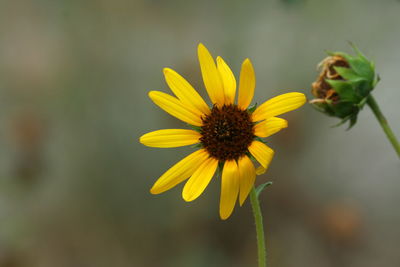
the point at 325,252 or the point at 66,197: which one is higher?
the point at 66,197

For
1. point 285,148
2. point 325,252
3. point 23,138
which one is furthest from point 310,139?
point 23,138

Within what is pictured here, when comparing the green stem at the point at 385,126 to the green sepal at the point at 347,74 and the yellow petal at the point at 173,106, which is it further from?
the yellow petal at the point at 173,106

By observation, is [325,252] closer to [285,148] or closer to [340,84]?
[285,148]

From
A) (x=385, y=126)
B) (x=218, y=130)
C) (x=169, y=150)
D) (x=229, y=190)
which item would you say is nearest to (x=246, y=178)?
(x=229, y=190)

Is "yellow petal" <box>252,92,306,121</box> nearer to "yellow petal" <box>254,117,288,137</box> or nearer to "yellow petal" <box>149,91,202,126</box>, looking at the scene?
"yellow petal" <box>254,117,288,137</box>

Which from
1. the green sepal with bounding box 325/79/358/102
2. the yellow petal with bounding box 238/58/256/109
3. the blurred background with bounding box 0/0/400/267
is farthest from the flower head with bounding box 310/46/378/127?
the blurred background with bounding box 0/0/400/267

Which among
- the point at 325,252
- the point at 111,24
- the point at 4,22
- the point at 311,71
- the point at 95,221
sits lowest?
the point at 325,252

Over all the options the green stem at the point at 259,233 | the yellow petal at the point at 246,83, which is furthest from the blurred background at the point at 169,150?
the green stem at the point at 259,233

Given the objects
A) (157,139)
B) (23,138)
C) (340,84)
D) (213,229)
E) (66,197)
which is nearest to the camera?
(157,139)
